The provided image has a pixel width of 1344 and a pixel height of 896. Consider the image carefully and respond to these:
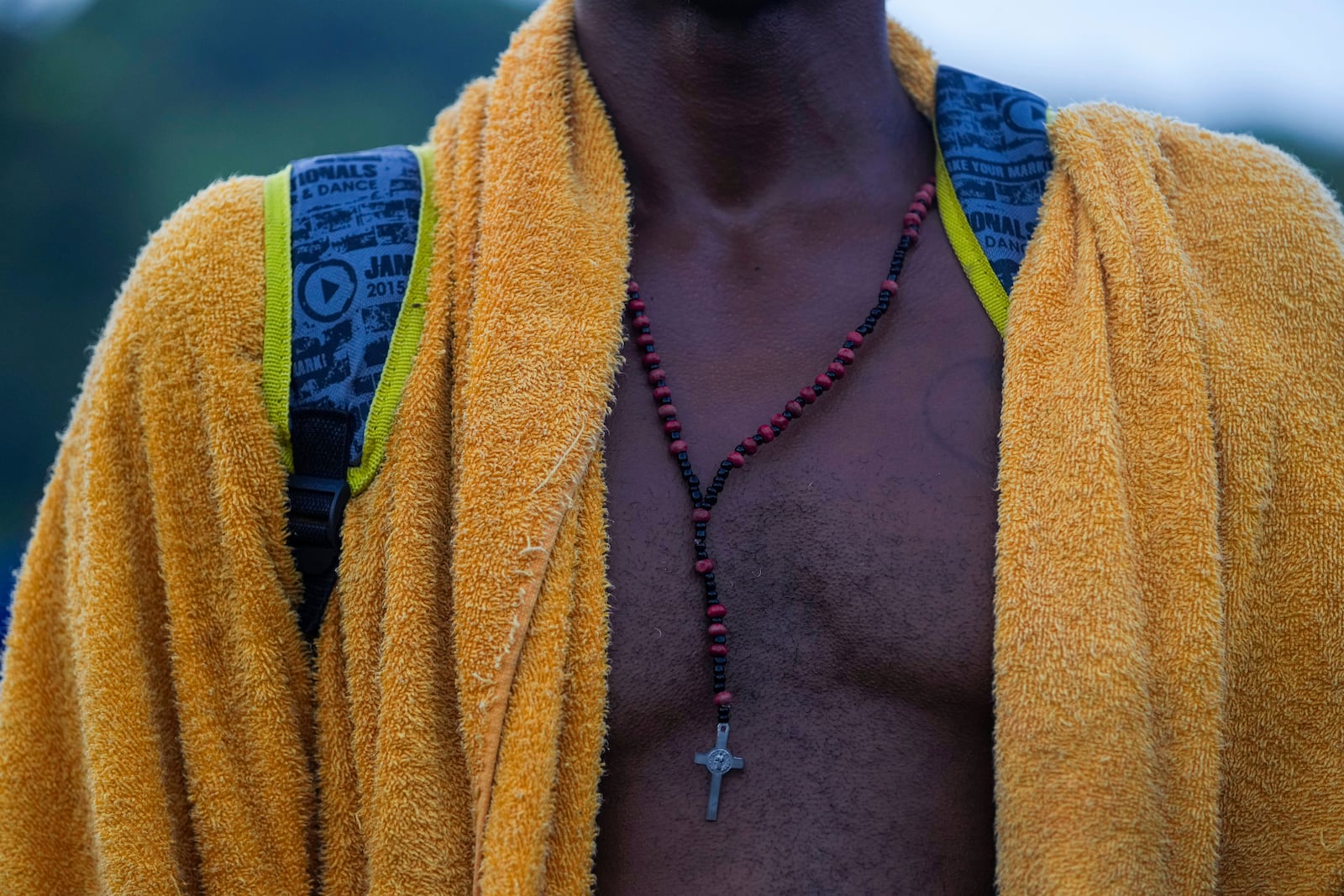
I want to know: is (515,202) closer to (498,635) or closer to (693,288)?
(693,288)

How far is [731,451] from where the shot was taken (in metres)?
1.47

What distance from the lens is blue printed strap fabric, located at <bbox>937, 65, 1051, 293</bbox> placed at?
1.54 m

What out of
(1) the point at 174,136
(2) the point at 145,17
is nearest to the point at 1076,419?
(1) the point at 174,136

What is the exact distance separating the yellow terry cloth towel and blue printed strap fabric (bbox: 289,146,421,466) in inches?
1.9

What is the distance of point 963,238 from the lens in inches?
61.9

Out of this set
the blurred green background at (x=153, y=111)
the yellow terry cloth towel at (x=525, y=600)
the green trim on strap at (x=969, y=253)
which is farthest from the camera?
the blurred green background at (x=153, y=111)

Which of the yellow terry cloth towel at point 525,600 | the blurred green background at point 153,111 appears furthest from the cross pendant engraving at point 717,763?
the blurred green background at point 153,111

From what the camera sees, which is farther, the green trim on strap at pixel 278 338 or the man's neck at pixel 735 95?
the man's neck at pixel 735 95

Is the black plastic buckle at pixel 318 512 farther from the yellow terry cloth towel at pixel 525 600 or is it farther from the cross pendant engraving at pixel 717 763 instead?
the cross pendant engraving at pixel 717 763

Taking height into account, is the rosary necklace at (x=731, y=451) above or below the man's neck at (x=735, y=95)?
below

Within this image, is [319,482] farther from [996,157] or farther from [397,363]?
[996,157]

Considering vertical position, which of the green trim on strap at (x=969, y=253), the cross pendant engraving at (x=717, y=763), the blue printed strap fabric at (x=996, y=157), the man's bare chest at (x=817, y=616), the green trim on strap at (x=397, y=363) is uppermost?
the blue printed strap fabric at (x=996, y=157)

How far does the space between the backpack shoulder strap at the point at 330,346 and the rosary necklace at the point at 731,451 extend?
29 centimetres

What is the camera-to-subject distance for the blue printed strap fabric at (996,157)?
154 centimetres
